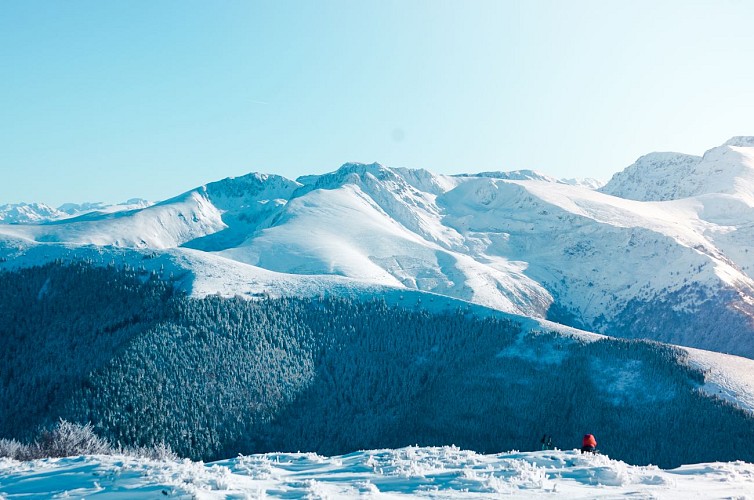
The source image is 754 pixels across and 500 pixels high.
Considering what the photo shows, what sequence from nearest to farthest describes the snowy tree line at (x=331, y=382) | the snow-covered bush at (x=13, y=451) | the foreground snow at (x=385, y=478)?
the foreground snow at (x=385, y=478), the snow-covered bush at (x=13, y=451), the snowy tree line at (x=331, y=382)

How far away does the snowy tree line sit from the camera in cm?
13425

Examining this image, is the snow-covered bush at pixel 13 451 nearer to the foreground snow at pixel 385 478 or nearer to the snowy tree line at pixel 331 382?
the snowy tree line at pixel 331 382

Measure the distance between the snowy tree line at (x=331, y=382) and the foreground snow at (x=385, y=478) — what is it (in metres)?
99.1

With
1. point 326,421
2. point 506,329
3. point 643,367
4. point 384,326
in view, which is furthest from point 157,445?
point 643,367

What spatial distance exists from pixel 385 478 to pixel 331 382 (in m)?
134

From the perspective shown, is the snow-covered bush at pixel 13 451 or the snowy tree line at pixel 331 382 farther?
the snowy tree line at pixel 331 382

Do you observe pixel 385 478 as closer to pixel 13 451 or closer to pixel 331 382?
pixel 13 451

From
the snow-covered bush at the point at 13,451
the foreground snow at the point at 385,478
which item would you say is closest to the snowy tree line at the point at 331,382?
the snow-covered bush at the point at 13,451

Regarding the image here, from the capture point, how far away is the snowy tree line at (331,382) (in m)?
134

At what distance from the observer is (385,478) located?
34719mm

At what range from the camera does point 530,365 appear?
166 meters

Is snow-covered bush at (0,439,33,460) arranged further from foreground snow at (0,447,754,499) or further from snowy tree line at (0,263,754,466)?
foreground snow at (0,447,754,499)

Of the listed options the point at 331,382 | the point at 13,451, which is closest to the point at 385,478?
the point at 13,451

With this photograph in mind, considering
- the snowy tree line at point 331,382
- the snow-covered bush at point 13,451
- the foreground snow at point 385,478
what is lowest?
the snowy tree line at point 331,382
